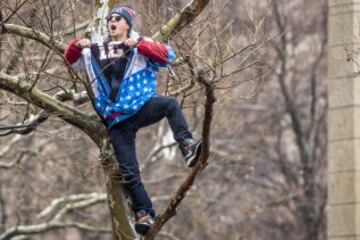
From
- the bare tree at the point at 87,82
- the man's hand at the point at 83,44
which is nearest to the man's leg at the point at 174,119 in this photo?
the bare tree at the point at 87,82

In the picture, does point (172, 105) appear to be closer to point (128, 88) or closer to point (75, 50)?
point (128, 88)

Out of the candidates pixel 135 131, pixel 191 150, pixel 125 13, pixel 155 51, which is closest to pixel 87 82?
pixel 135 131

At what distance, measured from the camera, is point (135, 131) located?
609 inches

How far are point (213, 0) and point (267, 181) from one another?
21595mm

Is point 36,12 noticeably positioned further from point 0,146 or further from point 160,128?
point 160,128

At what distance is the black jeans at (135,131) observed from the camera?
15.0 m

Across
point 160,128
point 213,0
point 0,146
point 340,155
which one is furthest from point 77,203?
point 213,0

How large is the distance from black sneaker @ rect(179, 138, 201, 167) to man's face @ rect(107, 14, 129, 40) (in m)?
1.22

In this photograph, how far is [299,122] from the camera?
124 feet

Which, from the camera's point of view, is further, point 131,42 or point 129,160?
point 129,160

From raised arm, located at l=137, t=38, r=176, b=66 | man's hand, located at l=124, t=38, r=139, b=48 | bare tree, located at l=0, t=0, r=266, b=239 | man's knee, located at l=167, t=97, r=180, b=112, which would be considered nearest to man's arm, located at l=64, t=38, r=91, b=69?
bare tree, located at l=0, t=0, r=266, b=239

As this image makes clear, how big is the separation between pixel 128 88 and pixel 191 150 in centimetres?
92

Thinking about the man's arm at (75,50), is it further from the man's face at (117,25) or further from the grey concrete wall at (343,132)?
the grey concrete wall at (343,132)

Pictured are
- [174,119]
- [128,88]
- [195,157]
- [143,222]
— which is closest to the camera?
[195,157]
